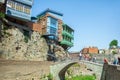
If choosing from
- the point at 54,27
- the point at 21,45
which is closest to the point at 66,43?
the point at 54,27

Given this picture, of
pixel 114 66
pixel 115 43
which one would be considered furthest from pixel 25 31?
pixel 115 43

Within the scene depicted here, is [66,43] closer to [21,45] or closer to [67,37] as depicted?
[67,37]

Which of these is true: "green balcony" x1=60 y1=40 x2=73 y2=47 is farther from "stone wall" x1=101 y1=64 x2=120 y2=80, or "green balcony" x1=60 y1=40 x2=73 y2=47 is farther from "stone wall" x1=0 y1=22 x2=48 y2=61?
"stone wall" x1=101 y1=64 x2=120 y2=80

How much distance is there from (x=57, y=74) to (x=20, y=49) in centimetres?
665

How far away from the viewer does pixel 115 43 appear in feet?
218

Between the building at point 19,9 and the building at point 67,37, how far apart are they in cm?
1340

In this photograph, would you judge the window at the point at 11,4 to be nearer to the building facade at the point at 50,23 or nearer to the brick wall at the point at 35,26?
the brick wall at the point at 35,26

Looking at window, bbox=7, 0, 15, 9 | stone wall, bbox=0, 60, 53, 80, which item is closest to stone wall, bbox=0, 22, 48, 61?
stone wall, bbox=0, 60, 53, 80

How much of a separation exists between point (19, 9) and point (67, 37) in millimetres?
18168

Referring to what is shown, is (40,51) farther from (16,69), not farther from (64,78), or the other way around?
(16,69)

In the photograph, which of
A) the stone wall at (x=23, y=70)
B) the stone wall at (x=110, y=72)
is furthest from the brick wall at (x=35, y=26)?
the stone wall at (x=110, y=72)

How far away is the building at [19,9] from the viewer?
119ft

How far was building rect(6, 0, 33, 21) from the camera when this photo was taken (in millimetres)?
36219

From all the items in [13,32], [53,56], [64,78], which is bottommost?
[64,78]
